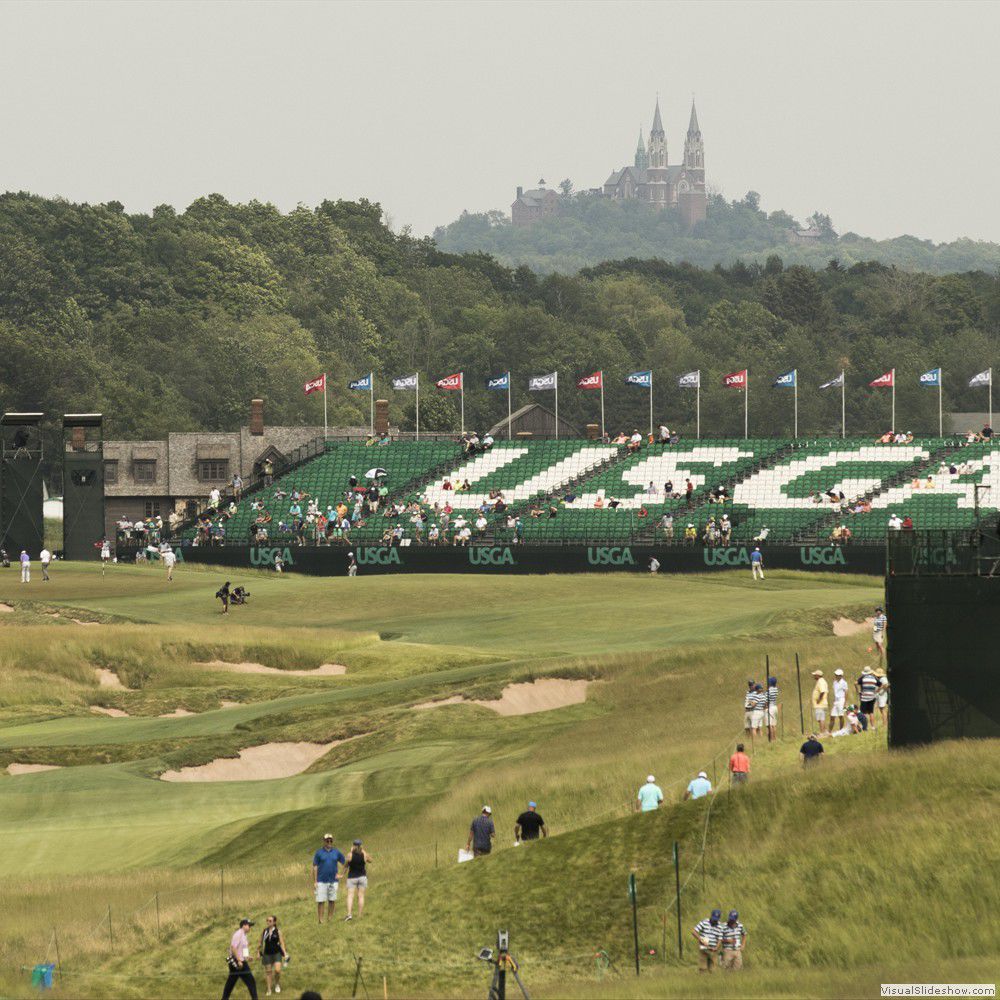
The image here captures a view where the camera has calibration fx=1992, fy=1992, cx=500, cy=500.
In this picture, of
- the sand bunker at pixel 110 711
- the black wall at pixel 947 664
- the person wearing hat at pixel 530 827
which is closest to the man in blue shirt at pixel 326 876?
the person wearing hat at pixel 530 827

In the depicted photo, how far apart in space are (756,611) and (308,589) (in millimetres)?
21960

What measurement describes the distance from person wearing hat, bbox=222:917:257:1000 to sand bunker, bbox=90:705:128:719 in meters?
35.2

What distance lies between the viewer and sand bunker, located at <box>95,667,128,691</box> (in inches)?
2645

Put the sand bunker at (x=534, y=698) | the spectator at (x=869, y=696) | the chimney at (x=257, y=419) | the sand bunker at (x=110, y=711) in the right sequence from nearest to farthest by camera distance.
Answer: the spectator at (x=869, y=696), the sand bunker at (x=534, y=698), the sand bunker at (x=110, y=711), the chimney at (x=257, y=419)

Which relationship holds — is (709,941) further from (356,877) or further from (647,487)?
(647,487)

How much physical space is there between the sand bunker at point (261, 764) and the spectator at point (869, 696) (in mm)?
16464

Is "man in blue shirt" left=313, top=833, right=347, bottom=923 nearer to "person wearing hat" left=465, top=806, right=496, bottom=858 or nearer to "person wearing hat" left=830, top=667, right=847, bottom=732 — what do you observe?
"person wearing hat" left=465, top=806, right=496, bottom=858

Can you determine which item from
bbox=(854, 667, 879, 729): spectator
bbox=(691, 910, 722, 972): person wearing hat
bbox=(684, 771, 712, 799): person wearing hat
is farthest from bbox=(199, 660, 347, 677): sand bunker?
bbox=(691, 910, 722, 972): person wearing hat

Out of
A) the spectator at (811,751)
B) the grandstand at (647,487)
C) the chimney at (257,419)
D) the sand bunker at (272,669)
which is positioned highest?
the chimney at (257,419)

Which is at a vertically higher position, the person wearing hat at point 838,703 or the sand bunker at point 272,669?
the person wearing hat at point 838,703

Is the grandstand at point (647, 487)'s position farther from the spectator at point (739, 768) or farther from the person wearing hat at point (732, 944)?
the person wearing hat at point (732, 944)

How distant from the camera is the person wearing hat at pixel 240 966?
91.6ft

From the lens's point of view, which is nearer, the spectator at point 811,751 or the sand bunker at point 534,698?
the spectator at point 811,751

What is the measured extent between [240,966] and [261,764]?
80.6 feet
